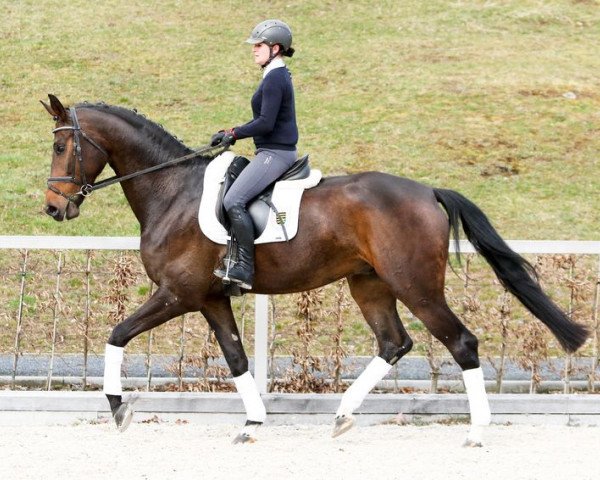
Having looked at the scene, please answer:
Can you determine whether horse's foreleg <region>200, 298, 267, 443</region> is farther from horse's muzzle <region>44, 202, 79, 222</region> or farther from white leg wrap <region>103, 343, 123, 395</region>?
horse's muzzle <region>44, 202, 79, 222</region>

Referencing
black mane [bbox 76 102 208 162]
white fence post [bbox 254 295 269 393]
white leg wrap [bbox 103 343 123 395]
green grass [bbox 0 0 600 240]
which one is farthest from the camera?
green grass [bbox 0 0 600 240]

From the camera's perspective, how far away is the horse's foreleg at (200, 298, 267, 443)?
760cm

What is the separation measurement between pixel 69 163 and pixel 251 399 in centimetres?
230

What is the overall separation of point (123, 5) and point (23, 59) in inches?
218

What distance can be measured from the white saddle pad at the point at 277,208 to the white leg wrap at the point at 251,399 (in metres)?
1.13

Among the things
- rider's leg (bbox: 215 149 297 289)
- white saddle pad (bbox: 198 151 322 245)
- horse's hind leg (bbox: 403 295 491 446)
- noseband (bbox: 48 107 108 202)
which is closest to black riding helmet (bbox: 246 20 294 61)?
rider's leg (bbox: 215 149 297 289)

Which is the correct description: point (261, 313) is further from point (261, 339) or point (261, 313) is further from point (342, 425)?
point (342, 425)

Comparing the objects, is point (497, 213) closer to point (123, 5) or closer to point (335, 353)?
point (335, 353)

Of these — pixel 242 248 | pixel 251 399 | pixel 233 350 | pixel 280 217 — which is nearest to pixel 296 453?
pixel 251 399

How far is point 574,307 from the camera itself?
8602 mm

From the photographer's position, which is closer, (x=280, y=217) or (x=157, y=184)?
(x=280, y=217)

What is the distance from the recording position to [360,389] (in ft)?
24.7

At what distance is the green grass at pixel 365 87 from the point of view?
63.8 ft

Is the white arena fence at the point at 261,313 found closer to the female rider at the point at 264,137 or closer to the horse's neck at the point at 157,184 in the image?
the horse's neck at the point at 157,184
